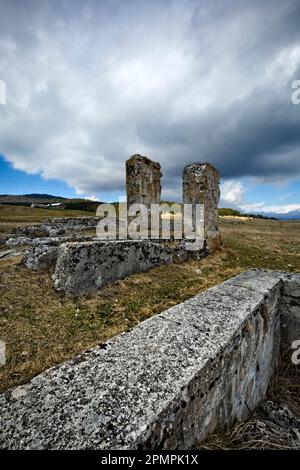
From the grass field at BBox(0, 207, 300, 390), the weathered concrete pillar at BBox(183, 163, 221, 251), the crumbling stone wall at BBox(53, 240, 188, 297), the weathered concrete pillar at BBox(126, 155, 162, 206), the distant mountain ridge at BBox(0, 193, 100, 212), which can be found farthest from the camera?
the distant mountain ridge at BBox(0, 193, 100, 212)

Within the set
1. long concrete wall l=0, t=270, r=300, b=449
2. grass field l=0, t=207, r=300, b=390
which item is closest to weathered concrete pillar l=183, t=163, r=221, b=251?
grass field l=0, t=207, r=300, b=390

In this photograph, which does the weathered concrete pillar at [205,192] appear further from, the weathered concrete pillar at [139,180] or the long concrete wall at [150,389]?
the long concrete wall at [150,389]

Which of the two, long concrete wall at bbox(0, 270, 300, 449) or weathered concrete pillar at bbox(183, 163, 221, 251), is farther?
weathered concrete pillar at bbox(183, 163, 221, 251)

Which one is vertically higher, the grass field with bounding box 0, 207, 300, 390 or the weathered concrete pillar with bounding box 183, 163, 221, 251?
the weathered concrete pillar with bounding box 183, 163, 221, 251

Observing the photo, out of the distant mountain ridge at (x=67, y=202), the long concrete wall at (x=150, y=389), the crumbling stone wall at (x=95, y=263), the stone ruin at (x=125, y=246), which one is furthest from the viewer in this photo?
the distant mountain ridge at (x=67, y=202)

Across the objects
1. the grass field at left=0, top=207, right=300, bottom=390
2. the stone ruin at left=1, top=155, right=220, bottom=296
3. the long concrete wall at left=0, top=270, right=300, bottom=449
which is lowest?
the grass field at left=0, top=207, right=300, bottom=390

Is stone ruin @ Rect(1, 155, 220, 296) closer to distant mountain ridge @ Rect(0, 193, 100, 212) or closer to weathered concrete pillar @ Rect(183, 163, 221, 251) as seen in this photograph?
weathered concrete pillar @ Rect(183, 163, 221, 251)

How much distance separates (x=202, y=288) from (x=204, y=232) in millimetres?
3817

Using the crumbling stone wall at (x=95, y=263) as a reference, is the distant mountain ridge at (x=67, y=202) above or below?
above

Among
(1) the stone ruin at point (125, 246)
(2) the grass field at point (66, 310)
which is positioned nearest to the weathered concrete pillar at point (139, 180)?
(1) the stone ruin at point (125, 246)

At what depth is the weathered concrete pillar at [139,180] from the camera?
36.2 feet

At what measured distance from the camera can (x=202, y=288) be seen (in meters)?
5.90

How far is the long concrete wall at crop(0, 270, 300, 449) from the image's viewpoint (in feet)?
4.72
